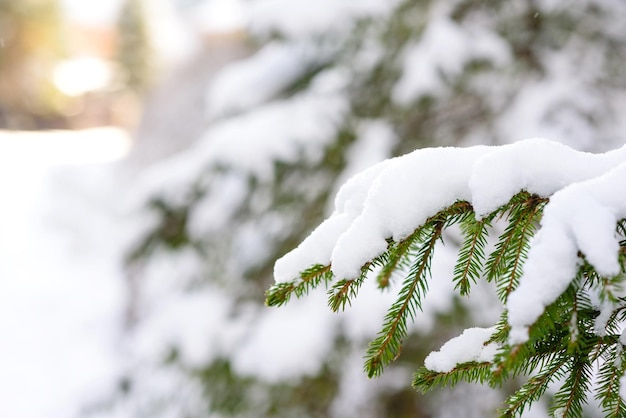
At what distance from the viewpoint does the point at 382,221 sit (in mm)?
959

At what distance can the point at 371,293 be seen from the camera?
2730 mm

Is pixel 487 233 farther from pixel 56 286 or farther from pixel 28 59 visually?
pixel 28 59

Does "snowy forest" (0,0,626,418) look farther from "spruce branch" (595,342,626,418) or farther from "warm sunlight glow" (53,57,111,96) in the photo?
"warm sunlight glow" (53,57,111,96)

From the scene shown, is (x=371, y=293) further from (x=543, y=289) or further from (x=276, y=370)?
(x=543, y=289)

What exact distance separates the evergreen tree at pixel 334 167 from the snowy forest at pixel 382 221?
0.04 ft

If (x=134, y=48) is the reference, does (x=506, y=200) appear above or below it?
below

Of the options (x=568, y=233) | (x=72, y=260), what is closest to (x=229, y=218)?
(x=568, y=233)

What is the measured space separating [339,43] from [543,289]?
2880 millimetres

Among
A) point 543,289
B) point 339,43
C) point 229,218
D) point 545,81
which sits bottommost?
point 543,289

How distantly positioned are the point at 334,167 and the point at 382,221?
7.72 feet

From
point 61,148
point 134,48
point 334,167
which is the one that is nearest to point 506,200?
point 334,167

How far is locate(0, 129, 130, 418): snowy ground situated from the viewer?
493 centimetres

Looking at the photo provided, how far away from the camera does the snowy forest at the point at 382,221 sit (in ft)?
3.11

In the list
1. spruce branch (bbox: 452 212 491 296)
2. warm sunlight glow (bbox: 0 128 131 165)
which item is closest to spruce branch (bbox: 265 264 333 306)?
spruce branch (bbox: 452 212 491 296)
